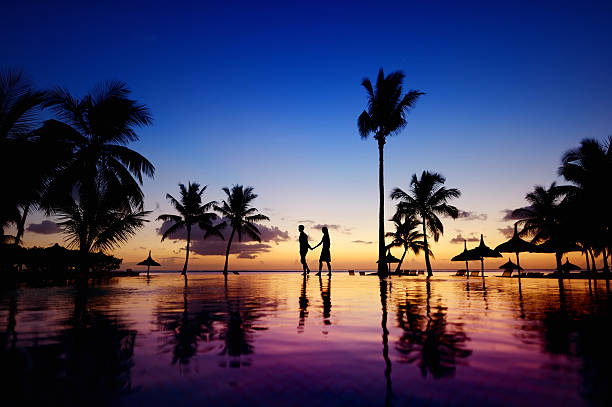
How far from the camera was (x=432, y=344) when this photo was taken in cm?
270

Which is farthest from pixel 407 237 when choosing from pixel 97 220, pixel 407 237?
pixel 97 220

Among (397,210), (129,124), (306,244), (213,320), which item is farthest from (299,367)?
(397,210)

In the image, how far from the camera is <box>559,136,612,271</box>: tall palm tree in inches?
822

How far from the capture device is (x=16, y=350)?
8.09ft

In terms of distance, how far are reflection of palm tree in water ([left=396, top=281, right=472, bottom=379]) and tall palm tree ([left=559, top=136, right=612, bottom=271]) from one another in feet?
78.3

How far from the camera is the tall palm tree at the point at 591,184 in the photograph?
20.9 metres

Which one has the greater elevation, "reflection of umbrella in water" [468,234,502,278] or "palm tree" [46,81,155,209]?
"palm tree" [46,81,155,209]

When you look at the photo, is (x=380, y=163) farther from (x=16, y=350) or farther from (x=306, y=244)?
(x=16, y=350)

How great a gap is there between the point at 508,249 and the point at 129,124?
104ft

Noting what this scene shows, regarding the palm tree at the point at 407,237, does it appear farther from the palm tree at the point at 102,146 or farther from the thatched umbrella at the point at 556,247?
the palm tree at the point at 102,146

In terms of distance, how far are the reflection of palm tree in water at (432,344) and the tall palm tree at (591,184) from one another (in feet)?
78.3

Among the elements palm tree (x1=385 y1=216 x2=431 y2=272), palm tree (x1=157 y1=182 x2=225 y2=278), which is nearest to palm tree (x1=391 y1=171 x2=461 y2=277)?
palm tree (x1=385 y1=216 x2=431 y2=272)

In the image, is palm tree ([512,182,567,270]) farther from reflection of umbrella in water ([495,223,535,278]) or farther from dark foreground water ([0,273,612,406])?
dark foreground water ([0,273,612,406])

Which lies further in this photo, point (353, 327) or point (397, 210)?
point (397, 210)
